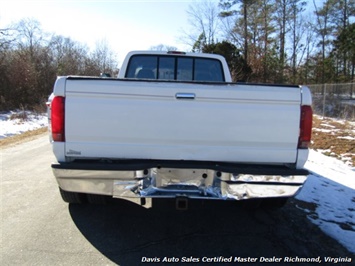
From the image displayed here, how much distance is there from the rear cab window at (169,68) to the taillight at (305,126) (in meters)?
2.54

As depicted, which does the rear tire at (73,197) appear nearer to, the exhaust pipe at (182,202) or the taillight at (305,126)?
the exhaust pipe at (182,202)

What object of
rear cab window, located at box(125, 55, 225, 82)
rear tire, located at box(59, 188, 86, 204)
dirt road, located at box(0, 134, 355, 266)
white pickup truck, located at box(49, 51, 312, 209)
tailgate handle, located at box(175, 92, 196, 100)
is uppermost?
rear cab window, located at box(125, 55, 225, 82)

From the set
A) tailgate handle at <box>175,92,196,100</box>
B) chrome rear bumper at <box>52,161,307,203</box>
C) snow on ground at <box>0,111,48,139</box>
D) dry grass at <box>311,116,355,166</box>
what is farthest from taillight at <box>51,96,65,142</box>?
snow on ground at <box>0,111,48,139</box>

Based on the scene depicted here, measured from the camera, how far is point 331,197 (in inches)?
193

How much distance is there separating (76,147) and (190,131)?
1121mm

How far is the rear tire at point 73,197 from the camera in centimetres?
400

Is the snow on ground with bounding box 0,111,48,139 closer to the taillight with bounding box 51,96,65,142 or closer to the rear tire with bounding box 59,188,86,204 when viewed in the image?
the rear tire with bounding box 59,188,86,204

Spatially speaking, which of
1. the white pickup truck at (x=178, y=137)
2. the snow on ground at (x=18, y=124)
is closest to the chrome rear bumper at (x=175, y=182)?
the white pickup truck at (x=178, y=137)

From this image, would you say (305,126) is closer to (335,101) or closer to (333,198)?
(333,198)

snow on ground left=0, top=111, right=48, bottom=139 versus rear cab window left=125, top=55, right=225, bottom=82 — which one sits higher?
rear cab window left=125, top=55, right=225, bottom=82

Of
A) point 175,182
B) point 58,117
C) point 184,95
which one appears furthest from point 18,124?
point 184,95

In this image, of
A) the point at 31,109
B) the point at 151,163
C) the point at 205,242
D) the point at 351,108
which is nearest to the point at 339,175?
the point at 205,242

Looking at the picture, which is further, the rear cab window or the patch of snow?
the rear cab window

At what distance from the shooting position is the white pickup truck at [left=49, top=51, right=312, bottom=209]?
10.1ft
